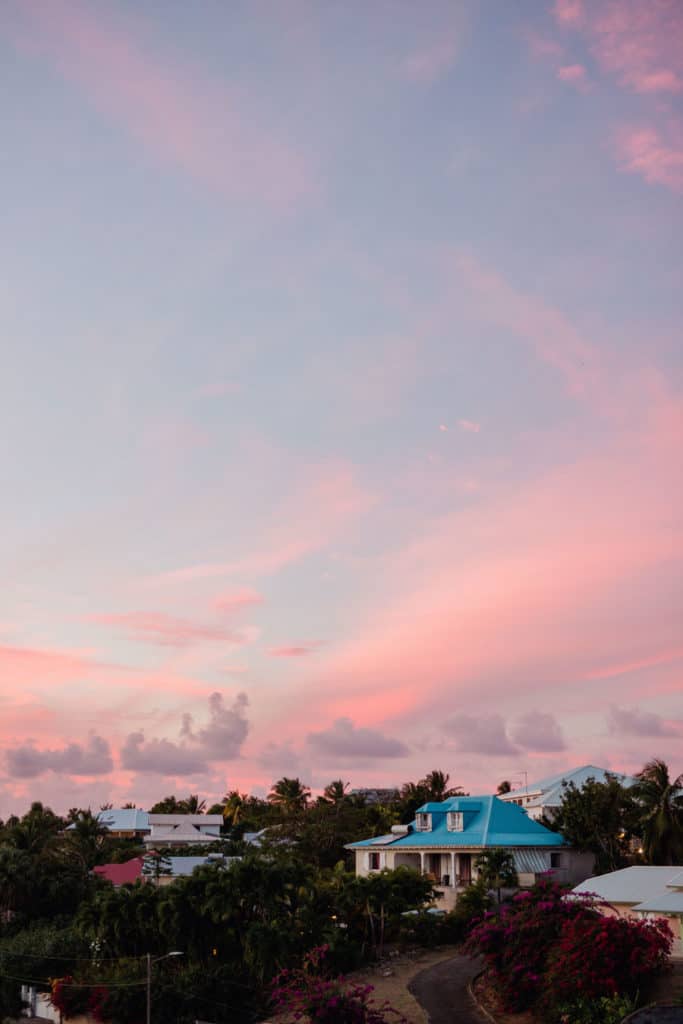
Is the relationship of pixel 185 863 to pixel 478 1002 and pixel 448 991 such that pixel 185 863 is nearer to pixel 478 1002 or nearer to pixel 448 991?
pixel 448 991

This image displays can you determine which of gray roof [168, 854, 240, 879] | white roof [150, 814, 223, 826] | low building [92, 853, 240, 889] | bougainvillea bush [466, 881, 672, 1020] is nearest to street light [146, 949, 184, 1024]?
bougainvillea bush [466, 881, 672, 1020]

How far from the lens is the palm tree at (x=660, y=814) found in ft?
198

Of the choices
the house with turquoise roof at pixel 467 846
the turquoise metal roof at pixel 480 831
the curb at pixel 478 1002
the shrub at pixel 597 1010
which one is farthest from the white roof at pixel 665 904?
the turquoise metal roof at pixel 480 831

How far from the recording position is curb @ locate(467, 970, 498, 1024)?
112ft

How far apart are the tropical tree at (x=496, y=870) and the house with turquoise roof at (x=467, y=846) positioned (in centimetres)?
158

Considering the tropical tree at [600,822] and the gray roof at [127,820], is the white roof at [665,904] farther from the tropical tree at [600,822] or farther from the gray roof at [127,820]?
the gray roof at [127,820]

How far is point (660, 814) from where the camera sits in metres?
61.1

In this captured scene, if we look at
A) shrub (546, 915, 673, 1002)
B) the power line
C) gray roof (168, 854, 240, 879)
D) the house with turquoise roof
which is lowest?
the power line

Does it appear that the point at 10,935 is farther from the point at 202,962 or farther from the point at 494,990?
the point at 494,990

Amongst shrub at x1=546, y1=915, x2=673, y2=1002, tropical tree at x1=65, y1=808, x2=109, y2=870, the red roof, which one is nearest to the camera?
shrub at x1=546, y1=915, x2=673, y2=1002

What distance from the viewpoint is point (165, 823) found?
134 meters

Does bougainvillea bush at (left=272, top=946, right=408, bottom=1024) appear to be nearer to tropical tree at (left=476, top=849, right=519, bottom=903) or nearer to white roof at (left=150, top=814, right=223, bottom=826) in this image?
tropical tree at (left=476, top=849, right=519, bottom=903)

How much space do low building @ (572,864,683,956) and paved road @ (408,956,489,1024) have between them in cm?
619

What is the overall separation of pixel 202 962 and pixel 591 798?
2903 centimetres
